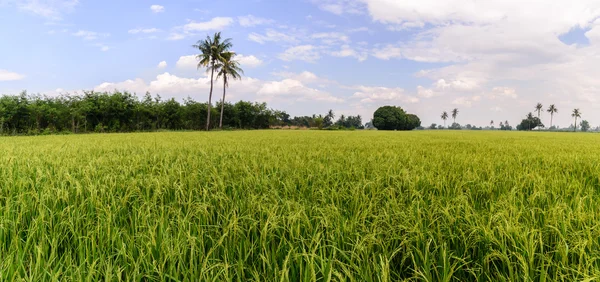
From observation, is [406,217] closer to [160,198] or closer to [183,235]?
[183,235]

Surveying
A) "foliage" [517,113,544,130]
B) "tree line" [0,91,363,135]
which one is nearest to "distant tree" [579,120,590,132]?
"foliage" [517,113,544,130]

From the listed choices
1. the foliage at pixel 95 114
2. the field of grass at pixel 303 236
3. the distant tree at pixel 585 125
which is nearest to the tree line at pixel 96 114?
the foliage at pixel 95 114

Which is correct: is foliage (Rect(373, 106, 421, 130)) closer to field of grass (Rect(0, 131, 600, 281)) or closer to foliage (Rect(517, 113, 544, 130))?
foliage (Rect(517, 113, 544, 130))

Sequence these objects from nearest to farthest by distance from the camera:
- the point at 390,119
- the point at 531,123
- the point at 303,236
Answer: the point at 303,236 → the point at 390,119 → the point at 531,123

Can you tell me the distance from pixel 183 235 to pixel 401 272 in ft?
4.68

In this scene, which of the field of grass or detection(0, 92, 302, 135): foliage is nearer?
the field of grass

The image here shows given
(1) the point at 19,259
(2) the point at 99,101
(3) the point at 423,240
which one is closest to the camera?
(1) the point at 19,259

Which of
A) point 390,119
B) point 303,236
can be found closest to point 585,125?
point 390,119

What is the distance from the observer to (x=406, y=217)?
201 cm

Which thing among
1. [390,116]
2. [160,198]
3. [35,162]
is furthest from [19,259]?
[390,116]

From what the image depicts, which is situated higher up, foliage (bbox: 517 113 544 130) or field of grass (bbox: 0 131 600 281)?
foliage (bbox: 517 113 544 130)

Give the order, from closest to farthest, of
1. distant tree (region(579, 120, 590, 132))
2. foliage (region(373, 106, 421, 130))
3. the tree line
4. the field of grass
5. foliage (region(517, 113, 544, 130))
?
the field of grass, the tree line, foliage (region(373, 106, 421, 130)), foliage (region(517, 113, 544, 130)), distant tree (region(579, 120, 590, 132))

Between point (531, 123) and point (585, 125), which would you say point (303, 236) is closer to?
point (531, 123)

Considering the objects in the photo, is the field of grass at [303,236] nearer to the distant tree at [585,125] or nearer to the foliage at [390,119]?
the foliage at [390,119]
